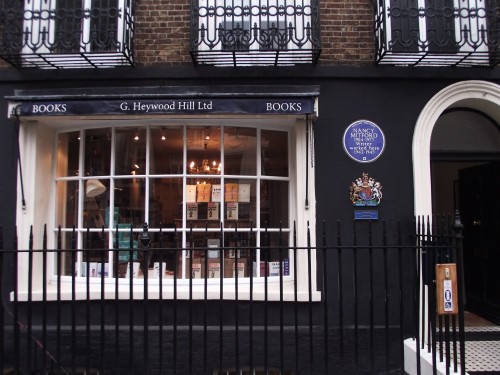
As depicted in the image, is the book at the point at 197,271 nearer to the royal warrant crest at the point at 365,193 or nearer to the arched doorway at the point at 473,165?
the royal warrant crest at the point at 365,193

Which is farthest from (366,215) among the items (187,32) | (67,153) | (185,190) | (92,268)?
(67,153)

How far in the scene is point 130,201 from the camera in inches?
252

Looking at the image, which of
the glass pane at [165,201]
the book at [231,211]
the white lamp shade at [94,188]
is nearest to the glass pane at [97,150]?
the white lamp shade at [94,188]

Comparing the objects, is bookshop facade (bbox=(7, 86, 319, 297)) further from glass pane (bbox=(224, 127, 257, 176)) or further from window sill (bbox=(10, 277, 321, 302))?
window sill (bbox=(10, 277, 321, 302))

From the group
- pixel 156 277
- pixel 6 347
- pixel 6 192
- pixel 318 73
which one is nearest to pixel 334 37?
pixel 318 73

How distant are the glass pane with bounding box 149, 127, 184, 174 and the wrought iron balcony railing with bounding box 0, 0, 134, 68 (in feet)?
3.46

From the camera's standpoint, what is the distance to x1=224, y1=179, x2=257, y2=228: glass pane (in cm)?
638

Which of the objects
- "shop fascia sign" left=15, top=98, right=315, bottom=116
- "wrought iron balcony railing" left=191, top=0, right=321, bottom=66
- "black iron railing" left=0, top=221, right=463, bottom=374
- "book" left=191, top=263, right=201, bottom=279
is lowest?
"black iron railing" left=0, top=221, right=463, bottom=374

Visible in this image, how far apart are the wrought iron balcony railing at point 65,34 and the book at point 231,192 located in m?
2.14

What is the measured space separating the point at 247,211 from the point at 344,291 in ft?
5.57

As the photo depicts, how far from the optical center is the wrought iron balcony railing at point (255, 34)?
592 cm

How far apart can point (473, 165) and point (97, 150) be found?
611 cm

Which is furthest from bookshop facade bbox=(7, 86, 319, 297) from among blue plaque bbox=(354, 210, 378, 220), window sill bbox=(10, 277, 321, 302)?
blue plaque bbox=(354, 210, 378, 220)

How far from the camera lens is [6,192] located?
6164mm
